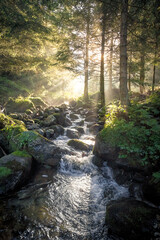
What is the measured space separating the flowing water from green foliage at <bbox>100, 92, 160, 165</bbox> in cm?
125

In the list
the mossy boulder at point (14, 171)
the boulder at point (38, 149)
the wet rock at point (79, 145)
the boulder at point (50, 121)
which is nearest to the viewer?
the mossy boulder at point (14, 171)

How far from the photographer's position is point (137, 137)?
4766mm

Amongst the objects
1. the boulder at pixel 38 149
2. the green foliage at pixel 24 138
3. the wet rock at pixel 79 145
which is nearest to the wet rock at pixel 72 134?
the wet rock at pixel 79 145

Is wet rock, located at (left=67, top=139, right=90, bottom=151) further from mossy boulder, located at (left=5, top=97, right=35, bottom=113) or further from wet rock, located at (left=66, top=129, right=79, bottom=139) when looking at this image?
mossy boulder, located at (left=5, top=97, right=35, bottom=113)

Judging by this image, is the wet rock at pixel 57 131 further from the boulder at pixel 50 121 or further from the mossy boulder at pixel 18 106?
the mossy boulder at pixel 18 106

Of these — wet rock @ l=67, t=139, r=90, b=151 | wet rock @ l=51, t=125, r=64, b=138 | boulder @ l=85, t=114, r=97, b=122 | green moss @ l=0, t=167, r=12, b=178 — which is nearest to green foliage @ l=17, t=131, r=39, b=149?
green moss @ l=0, t=167, r=12, b=178

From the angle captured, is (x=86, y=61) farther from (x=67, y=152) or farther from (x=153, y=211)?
(x=153, y=211)

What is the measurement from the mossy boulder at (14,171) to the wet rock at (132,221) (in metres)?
3.06

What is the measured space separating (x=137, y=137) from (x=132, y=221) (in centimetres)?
263

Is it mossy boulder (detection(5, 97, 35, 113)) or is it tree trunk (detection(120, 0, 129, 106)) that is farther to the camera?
mossy boulder (detection(5, 97, 35, 113))

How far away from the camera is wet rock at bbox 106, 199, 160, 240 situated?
9.25 ft

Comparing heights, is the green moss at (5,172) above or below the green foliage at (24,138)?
below

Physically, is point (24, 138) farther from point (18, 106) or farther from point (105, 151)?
point (18, 106)

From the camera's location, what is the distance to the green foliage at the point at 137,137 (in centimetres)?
449
